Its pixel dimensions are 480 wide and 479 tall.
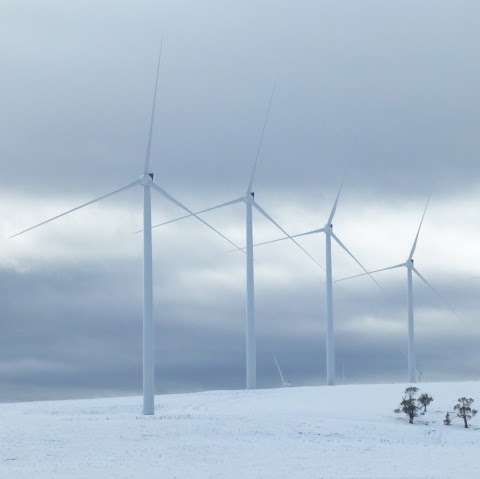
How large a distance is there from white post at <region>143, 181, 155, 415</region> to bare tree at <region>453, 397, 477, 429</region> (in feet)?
74.1

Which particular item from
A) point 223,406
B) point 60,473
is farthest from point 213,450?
point 223,406

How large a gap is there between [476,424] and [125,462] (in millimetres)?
35757

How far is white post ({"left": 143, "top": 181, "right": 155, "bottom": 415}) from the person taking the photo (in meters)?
75.7

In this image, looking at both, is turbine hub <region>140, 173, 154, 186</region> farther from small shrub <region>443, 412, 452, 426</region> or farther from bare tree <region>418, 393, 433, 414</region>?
small shrub <region>443, 412, 452, 426</region>

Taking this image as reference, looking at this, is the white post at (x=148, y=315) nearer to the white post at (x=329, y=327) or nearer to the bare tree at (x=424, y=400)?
the bare tree at (x=424, y=400)

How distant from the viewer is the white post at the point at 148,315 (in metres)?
75.7

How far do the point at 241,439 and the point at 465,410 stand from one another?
24.1 meters

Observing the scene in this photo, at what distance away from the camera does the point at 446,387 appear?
101062mm

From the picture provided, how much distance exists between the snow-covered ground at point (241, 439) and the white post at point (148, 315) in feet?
6.43

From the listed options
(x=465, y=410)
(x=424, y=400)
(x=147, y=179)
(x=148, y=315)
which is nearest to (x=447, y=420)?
(x=465, y=410)

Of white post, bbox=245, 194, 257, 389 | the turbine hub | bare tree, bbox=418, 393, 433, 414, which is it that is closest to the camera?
the turbine hub

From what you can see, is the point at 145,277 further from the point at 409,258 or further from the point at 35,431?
the point at 409,258

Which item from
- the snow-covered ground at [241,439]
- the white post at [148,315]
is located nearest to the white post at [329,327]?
the snow-covered ground at [241,439]

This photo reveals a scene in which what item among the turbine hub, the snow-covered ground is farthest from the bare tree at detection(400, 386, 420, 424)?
the turbine hub
